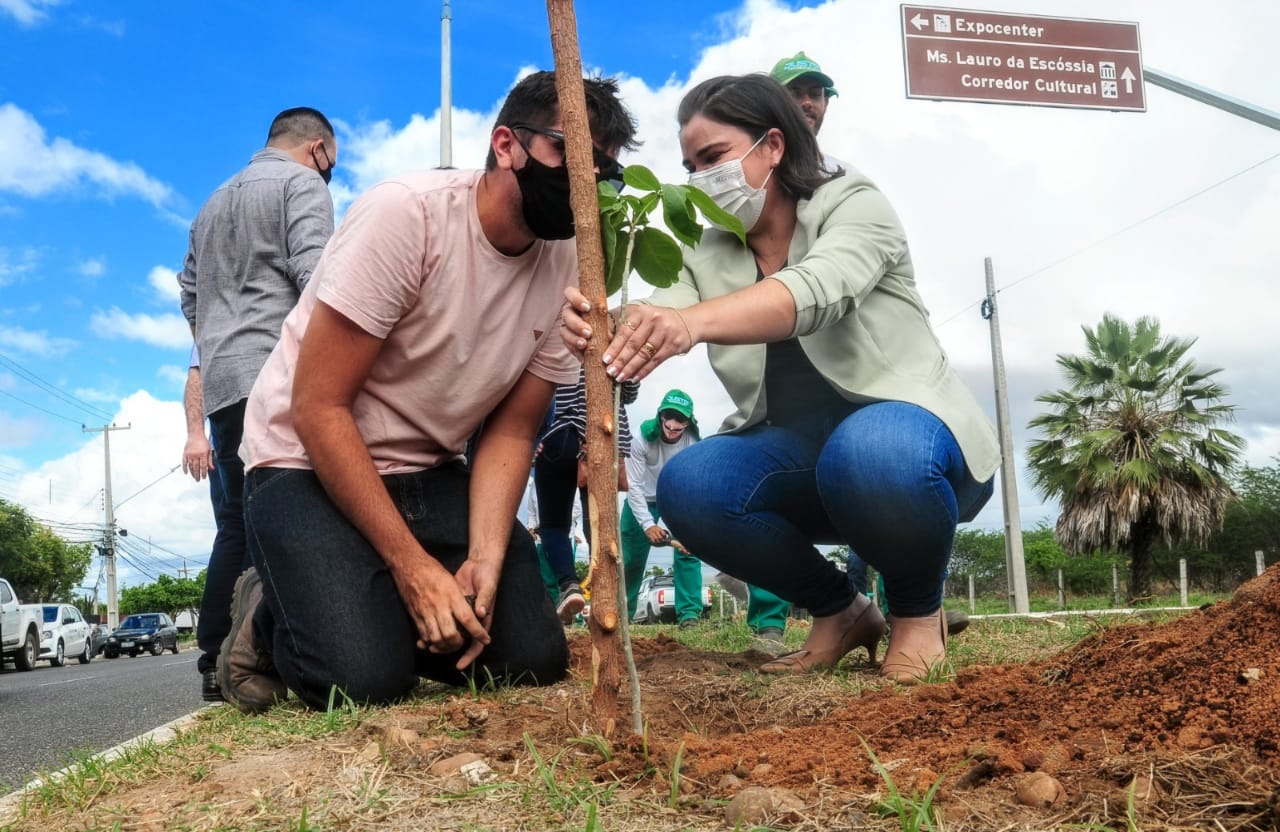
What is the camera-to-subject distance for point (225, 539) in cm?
381

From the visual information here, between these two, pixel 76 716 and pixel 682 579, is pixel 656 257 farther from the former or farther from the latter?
pixel 76 716

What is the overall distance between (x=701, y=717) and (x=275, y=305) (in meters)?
2.39

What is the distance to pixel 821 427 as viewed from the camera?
322 cm

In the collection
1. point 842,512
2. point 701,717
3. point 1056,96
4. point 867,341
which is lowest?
point 701,717

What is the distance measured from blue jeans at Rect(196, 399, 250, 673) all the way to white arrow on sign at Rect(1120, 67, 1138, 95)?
7558 millimetres

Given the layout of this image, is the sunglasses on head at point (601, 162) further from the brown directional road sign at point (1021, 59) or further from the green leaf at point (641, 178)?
the brown directional road sign at point (1021, 59)

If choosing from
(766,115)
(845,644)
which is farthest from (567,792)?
(766,115)

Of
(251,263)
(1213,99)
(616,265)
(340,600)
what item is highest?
(1213,99)

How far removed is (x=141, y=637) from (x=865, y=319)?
32.5m

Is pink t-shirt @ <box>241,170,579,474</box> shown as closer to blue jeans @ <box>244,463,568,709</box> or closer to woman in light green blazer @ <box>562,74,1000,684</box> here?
blue jeans @ <box>244,463,568,709</box>

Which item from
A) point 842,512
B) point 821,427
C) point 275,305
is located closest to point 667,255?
point 842,512

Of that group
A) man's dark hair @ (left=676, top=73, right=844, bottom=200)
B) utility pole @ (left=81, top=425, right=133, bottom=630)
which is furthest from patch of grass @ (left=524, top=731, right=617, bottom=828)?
utility pole @ (left=81, top=425, right=133, bottom=630)

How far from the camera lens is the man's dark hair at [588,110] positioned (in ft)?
7.88

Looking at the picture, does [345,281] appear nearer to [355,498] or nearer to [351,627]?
[355,498]
